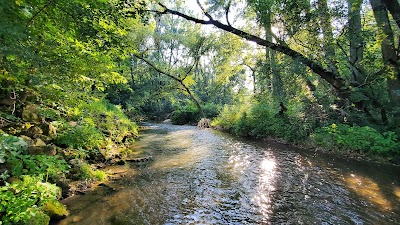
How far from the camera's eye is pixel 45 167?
15.1 ft

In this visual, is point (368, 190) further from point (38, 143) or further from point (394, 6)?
point (38, 143)

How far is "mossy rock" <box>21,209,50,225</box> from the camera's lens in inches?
143

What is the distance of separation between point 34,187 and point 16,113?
10.9ft

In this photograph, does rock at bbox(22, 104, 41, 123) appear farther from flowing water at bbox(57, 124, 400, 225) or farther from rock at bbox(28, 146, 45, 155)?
flowing water at bbox(57, 124, 400, 225)

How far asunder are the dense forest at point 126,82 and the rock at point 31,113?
0.08 ft

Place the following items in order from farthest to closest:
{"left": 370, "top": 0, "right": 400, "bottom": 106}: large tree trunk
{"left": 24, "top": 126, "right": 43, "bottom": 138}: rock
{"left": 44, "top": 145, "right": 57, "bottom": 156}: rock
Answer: {"left": 370, "top": 0, "right": 400, "bottom": 106}: large tree trunk, {"left": 24, "top": 126, "right": 43, "bottom": 138}: rock, {"left": 44, "top": 145, "right": 57, "bottom": 156}: rock

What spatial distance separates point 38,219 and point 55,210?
23.0 inches

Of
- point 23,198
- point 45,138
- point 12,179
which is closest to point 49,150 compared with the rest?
point 45,138

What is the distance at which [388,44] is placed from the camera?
27.2ft

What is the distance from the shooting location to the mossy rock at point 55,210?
436 centimetres

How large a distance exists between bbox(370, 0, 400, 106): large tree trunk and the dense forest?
0.04 meters

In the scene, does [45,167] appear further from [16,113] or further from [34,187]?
[16,113]

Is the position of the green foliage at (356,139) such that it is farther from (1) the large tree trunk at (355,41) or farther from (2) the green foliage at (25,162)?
(2) the green foliage at (25,162)

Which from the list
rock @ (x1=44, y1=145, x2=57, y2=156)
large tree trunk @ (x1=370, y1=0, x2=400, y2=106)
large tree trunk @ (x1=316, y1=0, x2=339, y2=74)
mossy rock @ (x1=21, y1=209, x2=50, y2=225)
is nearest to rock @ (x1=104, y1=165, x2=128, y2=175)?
rock @ (x1=44, y1=145, x2=57, y2=156)
